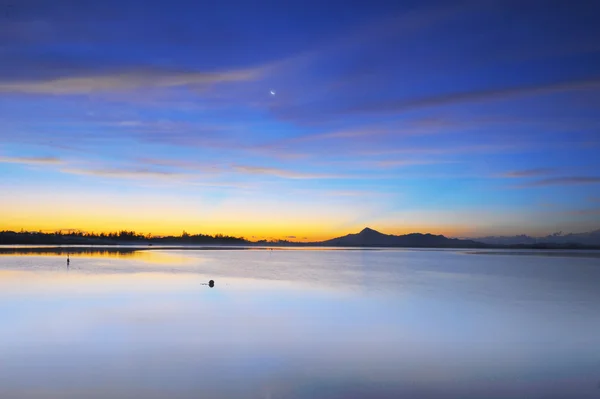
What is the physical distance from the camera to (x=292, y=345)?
598 inches

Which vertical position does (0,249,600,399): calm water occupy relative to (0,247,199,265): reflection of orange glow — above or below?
below

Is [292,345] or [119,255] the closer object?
[292,345]

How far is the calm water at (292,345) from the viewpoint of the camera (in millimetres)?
10867

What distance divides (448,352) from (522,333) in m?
4.56

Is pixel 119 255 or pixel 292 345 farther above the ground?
pixel 119 255

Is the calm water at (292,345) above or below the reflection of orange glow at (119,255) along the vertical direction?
→ below

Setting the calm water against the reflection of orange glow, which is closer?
the calm water

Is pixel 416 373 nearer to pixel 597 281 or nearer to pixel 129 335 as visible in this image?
pixel 129 335

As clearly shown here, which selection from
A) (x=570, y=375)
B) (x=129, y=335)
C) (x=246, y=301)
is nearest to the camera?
(x=570, y=375)

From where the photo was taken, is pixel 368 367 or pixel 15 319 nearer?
pixel 368 367

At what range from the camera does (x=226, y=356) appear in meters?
13.5

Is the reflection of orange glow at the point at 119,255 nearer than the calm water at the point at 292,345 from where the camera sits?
No

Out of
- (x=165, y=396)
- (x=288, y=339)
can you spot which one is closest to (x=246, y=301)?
(x=288, y=339)

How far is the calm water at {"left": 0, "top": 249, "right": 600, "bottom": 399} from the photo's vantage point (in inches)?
428
